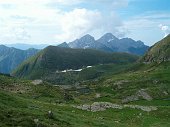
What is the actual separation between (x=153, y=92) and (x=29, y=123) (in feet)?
413

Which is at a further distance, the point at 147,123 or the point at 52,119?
the point at 147,123

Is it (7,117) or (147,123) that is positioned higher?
(7,117)

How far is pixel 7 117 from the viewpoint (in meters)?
37.9

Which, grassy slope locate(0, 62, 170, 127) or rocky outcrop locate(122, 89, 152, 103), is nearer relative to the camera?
grassy slope locate(0, 62, 170, 127)

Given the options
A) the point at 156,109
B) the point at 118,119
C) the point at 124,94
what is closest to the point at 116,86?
the point at 124,94

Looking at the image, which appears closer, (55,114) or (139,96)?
(55,114)

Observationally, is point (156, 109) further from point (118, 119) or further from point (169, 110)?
point (118, 119)

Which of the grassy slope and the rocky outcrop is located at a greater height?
the grassy slope

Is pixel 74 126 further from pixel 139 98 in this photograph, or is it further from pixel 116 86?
pixel 116 86

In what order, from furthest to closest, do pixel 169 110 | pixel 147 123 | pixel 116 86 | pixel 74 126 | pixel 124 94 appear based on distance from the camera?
pixel 116 86 → pixel 124 94 → pixel 169 110 → pixel 147 123 → pixel 74 126

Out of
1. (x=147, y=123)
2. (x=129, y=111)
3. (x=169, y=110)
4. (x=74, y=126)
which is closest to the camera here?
(x=74, y=126)

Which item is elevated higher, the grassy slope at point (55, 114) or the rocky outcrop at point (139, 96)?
the grassy slope at point (55, 114)

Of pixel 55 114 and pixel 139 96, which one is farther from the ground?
pixel 55 114

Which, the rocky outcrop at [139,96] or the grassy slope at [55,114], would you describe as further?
the rocky outcrop at [139,96]
